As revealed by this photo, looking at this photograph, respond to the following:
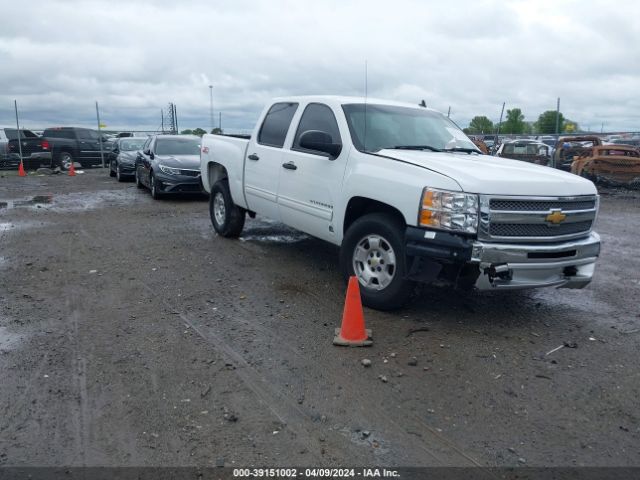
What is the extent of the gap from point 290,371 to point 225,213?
4.79 m

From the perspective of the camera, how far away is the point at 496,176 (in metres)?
4.66

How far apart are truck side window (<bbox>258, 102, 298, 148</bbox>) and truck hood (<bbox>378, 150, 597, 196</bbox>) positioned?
1.82 metres

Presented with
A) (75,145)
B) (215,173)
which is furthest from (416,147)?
(75,145)

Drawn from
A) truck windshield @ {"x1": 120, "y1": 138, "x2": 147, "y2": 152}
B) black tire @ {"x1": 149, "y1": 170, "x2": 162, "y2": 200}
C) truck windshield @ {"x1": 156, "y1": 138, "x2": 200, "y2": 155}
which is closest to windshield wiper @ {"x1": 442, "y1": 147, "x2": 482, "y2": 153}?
black tire @ {"x1": 149, "y1": 170, "x2": 162, "y2": 200}

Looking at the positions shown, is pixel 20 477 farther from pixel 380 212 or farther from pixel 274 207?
pixel 274 207

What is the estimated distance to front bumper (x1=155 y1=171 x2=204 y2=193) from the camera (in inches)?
515

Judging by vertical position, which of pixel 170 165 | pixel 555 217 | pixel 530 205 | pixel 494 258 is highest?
pixel 530 205

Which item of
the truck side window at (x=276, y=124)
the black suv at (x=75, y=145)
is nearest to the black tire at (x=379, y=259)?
the truck side window at (x=276, y=124)

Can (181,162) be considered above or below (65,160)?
above

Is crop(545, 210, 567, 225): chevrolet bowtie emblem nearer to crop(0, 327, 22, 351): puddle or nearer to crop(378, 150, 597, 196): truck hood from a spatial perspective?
crop(378, 150, 597, 196): truck hood

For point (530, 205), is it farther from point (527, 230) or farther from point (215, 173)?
point (215, 173)

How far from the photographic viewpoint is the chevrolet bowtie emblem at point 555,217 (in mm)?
4727

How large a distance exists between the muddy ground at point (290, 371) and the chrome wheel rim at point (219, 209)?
5.33ft

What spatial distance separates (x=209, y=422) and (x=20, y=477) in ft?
3.27
